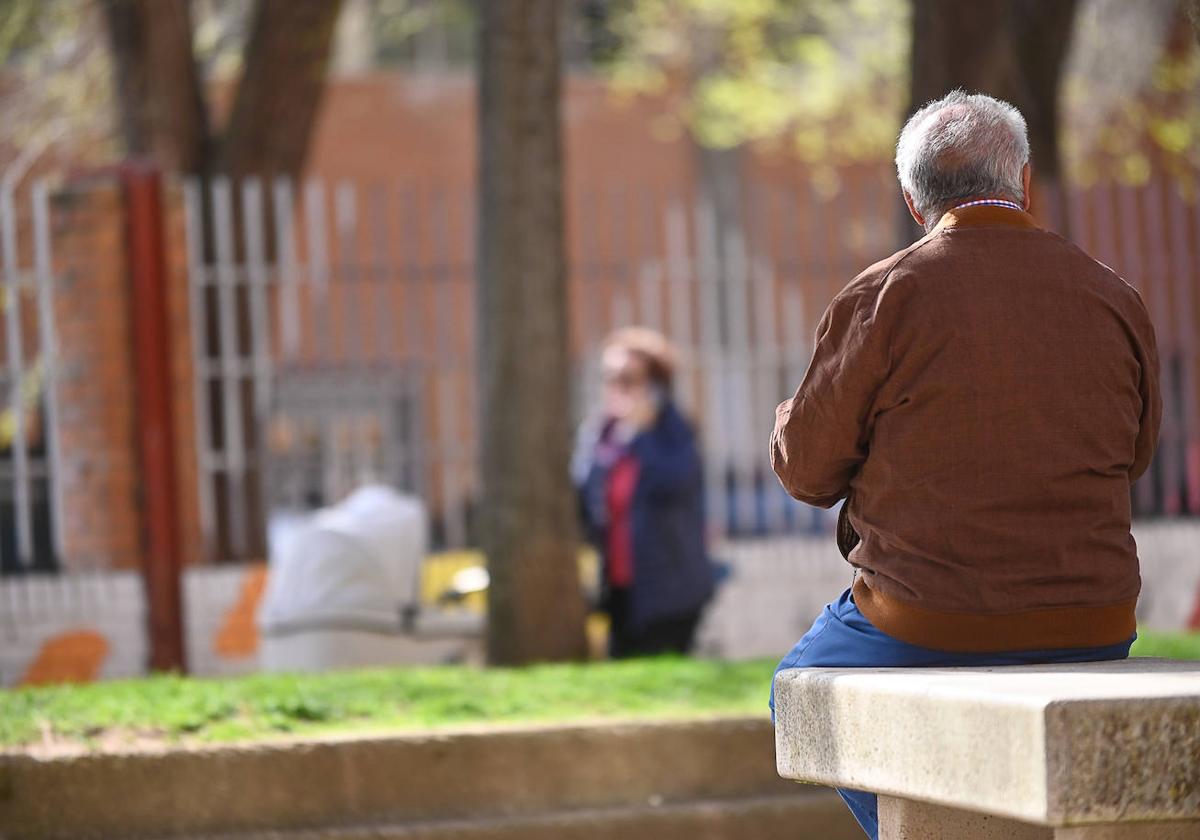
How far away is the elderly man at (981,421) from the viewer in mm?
3486

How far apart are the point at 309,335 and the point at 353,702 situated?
548 cm

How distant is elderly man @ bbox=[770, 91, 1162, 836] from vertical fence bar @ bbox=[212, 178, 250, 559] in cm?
695

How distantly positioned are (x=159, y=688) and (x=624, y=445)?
120 inches

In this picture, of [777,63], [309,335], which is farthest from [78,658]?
[777,63]

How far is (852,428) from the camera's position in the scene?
3.56 m

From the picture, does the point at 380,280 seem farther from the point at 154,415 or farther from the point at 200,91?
the point at 200,91

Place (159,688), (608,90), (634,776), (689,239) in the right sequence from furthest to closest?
(608,90), (689,239), (159,688), (634,776)

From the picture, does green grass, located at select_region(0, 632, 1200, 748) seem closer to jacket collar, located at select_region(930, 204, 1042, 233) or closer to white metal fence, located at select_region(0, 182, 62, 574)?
jacket collar, located at select_region(930, 204, 1042, 233)

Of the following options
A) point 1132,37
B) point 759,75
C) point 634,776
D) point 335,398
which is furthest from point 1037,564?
point 759,75

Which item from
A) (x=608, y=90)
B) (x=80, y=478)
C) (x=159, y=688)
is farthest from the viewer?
(x=608, y=90)

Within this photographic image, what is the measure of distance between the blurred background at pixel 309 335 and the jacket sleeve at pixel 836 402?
167 inches

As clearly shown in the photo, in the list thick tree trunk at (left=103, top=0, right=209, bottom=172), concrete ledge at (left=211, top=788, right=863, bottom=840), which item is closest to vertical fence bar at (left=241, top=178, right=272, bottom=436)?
thick tree trunk at (left=103, top=0, right=209, bottom=172)

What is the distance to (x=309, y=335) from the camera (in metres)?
11.1

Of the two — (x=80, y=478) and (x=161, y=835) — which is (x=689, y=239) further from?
(x=161, y=835)
